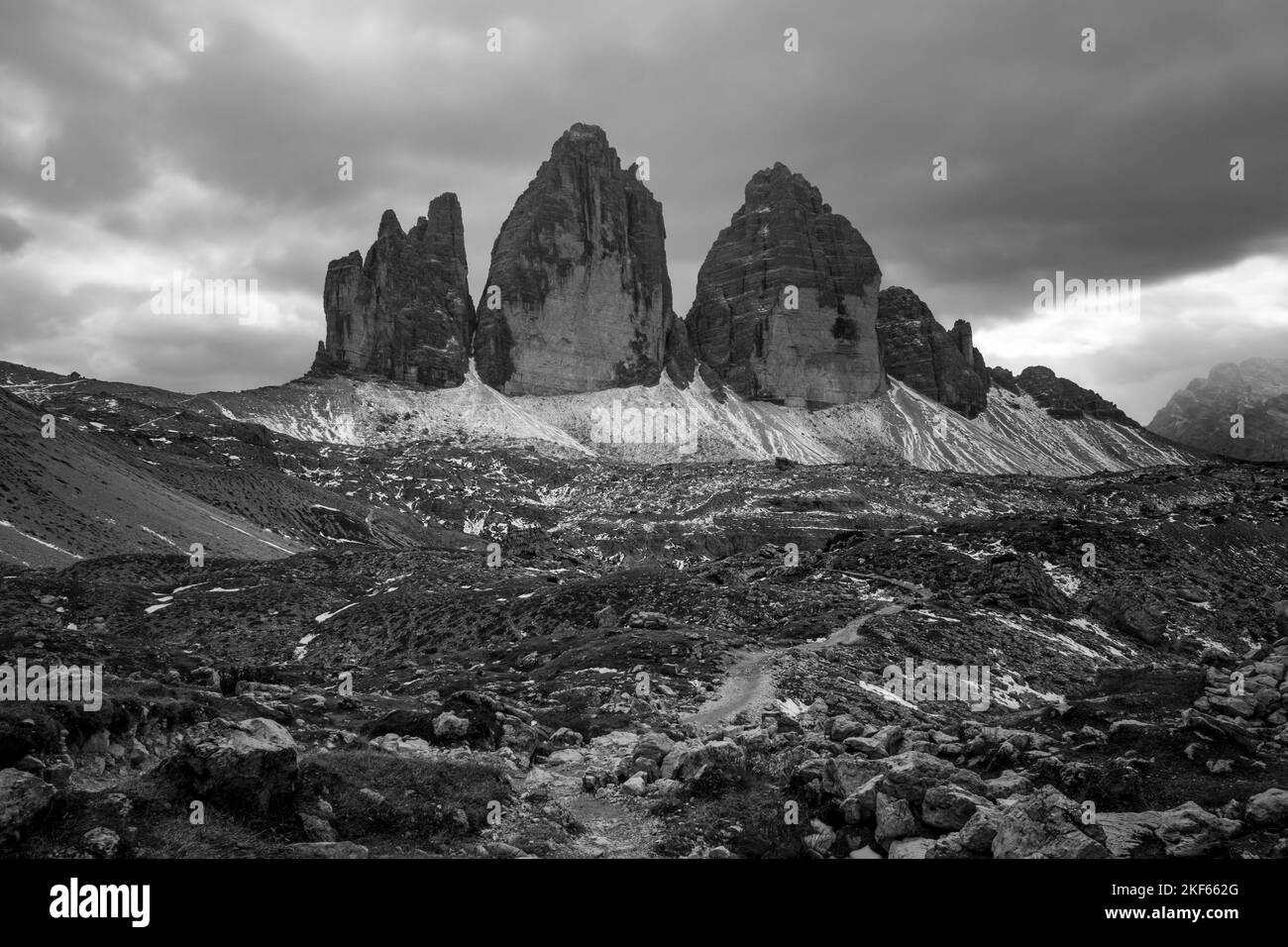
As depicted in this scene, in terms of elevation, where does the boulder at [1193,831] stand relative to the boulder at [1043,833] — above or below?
below

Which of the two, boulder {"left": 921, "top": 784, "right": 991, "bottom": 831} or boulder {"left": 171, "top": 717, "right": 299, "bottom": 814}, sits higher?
boulder {"left": 171, "top": 717, "right": 299, "bottom": 814}

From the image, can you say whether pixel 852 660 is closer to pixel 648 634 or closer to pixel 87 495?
pixel 648 634

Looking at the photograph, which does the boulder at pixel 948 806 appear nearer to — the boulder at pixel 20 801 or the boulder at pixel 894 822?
the boulder at pixel 894 822

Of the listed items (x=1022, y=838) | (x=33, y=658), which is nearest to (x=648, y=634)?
(x=33, y=658)

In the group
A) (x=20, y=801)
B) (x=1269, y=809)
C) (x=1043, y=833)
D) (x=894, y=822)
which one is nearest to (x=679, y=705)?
(x=894, y=822)

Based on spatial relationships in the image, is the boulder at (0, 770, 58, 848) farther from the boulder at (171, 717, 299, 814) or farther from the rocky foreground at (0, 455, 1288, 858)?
the boulder at (171, 717, 299, 814)

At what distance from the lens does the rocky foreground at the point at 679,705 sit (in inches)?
580

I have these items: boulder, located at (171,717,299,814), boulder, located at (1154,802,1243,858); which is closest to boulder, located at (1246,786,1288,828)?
boulder, located at (1154,802,1243,858)

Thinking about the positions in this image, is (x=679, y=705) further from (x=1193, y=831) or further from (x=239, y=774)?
(x=1193, y=831)

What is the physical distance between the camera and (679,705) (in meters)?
31.7

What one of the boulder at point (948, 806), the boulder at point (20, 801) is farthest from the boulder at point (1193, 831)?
the boulder at point (20, 801)

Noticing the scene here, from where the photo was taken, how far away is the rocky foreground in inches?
580

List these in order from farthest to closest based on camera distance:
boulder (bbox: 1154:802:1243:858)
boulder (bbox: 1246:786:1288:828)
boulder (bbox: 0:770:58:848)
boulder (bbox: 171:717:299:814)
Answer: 1. boulder (bbox: 171:717:299:814)
2. boulder (bbox: 1246:786:1288:828)
3. boulder (bbox: 1154:802:1243:858)
4. boulder (bbox: 0:770:58:848)

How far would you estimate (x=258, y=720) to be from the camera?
21.4 meters
